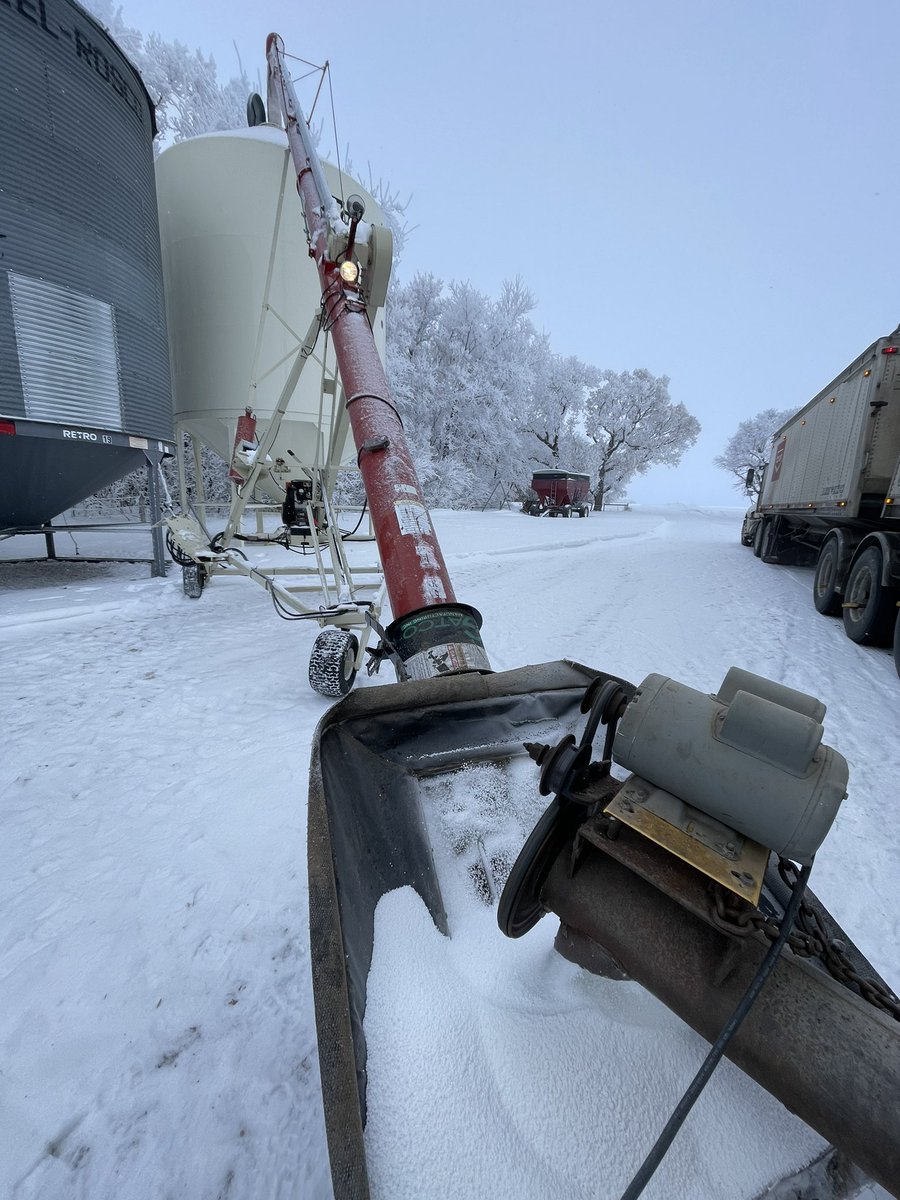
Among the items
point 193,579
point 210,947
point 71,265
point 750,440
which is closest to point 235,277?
point 71,265

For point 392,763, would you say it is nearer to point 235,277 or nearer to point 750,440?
point 235,277

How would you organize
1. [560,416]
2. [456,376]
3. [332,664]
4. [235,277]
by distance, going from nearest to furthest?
[332,664], [235,277], [456,376], [560,416]

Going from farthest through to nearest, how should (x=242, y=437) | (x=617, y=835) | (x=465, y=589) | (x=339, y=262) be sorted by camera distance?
1. (x=465, y=589)
2. (x=242, y=437)
3. (x=339, y=262)
4. (x=617, y=835)

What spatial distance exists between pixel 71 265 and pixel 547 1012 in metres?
7.30

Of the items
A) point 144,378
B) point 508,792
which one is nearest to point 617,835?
point 508,792

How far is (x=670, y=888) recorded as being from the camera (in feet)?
2.95

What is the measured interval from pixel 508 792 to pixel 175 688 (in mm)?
2778

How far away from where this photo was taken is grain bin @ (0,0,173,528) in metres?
4.84

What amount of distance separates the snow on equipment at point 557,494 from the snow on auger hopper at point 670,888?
1067 inches

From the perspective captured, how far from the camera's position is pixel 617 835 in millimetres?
1001

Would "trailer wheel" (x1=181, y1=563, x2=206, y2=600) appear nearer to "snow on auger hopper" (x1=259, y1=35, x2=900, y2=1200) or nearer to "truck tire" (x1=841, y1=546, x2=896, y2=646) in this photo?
"snow on auger hopper" (x1=259, y1=35, x2=900, y2=1200)

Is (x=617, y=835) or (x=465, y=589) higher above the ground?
(x=617, y=835)

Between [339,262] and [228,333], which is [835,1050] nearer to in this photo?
[339,262]

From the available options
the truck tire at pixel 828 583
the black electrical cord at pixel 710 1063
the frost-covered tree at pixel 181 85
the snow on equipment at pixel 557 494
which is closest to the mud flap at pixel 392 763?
the black electrical cord at pixel 710 1063
